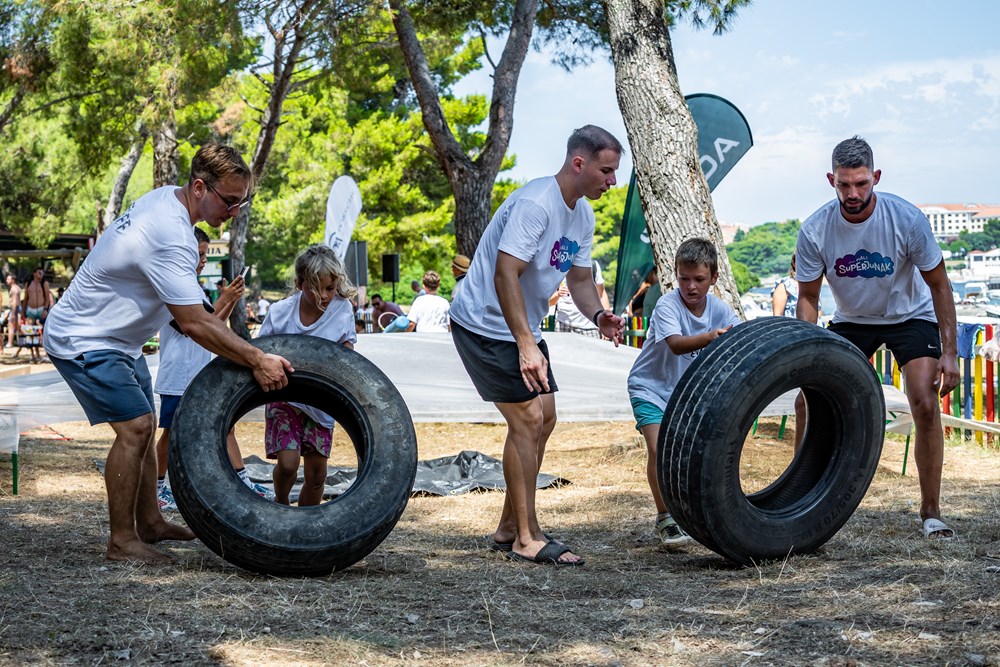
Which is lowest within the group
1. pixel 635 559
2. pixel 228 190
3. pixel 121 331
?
pixel 635 559

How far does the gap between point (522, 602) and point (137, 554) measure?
64.5 inches

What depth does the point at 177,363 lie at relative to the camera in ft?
19.3

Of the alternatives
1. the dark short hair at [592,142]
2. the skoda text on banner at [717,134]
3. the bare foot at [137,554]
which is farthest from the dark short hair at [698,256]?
the skoda text on banner at [717,134]

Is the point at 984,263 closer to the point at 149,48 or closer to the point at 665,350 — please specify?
the point at 149,48

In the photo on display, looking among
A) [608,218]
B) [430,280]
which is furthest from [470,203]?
[608,218]

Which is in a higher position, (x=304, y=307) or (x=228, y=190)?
(x=228, y=190)

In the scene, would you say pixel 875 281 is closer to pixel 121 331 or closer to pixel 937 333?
pixel 937 333

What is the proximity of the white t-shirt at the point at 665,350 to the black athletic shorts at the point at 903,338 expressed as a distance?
55 cm

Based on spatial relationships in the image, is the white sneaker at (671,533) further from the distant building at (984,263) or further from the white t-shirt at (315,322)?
the distant building at (984,263)

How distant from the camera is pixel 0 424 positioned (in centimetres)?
645

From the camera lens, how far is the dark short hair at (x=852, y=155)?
478cm

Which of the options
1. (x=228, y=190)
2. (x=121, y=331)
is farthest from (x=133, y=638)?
(x=228, y=190)

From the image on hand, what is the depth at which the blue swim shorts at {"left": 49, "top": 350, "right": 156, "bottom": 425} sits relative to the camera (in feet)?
14.3

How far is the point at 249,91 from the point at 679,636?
140 feet
